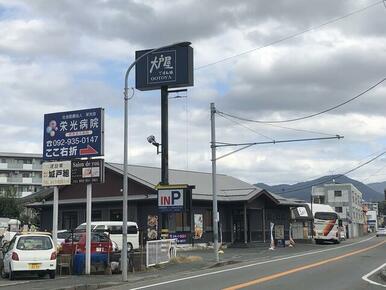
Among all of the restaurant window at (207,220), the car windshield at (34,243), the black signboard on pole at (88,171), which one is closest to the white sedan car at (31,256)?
the car windshield at (34,243)

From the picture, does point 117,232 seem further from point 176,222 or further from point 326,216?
point 326,216

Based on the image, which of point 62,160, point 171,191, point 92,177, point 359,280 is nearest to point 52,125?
point 62,160

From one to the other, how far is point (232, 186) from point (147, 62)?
812 inches

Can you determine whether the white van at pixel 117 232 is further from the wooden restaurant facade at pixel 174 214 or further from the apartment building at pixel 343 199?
the apartment building at pixel 343 199

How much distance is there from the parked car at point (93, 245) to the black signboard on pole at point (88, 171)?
9.50ft

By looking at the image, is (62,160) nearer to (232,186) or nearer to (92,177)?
(92,177)

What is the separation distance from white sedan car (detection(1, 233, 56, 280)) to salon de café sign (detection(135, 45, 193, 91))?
→ 15.2 m

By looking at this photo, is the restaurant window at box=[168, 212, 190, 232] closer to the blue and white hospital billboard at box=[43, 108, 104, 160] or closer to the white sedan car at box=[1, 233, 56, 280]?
the blue and white hospital billboard at box=[43, 108, 104, 160]

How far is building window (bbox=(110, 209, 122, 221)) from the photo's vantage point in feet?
145

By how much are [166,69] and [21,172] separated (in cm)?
7790

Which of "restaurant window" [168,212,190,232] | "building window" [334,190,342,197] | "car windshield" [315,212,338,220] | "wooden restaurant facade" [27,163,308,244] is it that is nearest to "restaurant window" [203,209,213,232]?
"wooden restaurant facade" [27,163,308,244]

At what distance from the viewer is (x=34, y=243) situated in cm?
2089

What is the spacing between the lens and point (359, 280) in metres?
18.7

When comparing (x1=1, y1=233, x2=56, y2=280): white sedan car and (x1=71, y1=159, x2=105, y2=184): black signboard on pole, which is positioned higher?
(x1=71, y1=159, x2=105, y2=184): black signboard on pole
